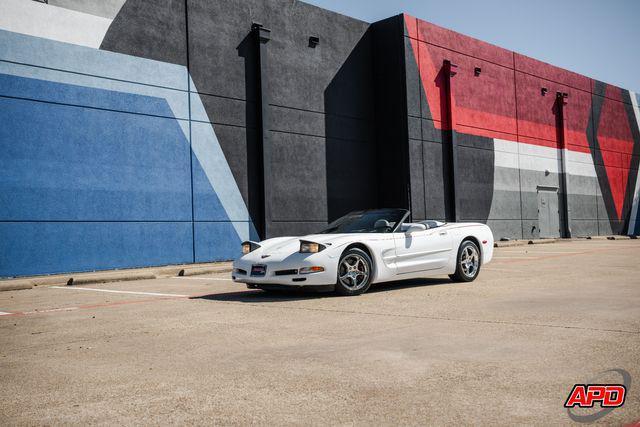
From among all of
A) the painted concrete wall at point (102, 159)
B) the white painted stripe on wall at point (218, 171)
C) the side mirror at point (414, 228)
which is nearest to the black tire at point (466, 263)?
the side mirror at point (414, 228)

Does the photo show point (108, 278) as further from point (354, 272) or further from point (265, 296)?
point (354, 272)

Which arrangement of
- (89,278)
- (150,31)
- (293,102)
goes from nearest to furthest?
(89,278)
(150,31)
(293,102)

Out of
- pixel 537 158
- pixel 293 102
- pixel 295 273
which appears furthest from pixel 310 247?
pixel 537 158

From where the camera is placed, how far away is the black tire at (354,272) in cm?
842

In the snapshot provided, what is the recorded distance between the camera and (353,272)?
28.0 ft

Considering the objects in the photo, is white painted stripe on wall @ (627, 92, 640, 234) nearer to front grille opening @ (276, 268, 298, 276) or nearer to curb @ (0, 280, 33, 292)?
front grille opening @ (276, 268, 298, 276)

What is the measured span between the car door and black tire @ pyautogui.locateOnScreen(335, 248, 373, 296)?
1.95 feet

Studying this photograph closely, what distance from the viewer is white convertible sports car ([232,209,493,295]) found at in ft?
27.1

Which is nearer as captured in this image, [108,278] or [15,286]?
[15,286]

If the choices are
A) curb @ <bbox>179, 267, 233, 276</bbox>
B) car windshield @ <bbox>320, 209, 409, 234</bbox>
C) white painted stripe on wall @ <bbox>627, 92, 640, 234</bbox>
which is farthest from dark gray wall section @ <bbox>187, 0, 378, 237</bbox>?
white painted stripe on wall @ <bbox>627, 92, 640, 234</bbox>

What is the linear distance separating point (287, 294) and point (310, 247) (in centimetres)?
103

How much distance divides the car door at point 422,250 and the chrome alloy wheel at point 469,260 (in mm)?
377

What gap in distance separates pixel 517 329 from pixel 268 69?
15882 mm

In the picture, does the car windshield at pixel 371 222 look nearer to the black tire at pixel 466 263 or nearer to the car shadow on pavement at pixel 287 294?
the car shadow on pavement at pixel 287 294
